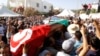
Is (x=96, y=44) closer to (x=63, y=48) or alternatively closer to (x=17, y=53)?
(x=63, y=48)

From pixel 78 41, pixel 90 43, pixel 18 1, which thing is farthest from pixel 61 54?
pixel 18 1

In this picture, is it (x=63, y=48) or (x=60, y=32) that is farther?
(x=60, y=32)

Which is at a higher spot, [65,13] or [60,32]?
[60,32]

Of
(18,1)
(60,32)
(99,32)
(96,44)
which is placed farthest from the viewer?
(18,1)

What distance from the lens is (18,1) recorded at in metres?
93.2

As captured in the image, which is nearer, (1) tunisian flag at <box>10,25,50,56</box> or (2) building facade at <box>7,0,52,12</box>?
(1) tunisian flag at <box>10,25,50,56</box>

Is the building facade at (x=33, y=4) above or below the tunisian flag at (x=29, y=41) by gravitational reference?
below

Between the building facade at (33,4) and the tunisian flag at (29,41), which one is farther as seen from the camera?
the building facade at (33,4)

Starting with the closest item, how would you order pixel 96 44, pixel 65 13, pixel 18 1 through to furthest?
pixel 96 44 < pixel 65 13 < pixel 18 1

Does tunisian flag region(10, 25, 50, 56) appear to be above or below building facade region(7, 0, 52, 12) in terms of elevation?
above

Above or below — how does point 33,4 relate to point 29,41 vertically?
below

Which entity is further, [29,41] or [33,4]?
[33,4]

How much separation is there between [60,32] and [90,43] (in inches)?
24.2

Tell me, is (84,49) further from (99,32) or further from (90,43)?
(99,32)
